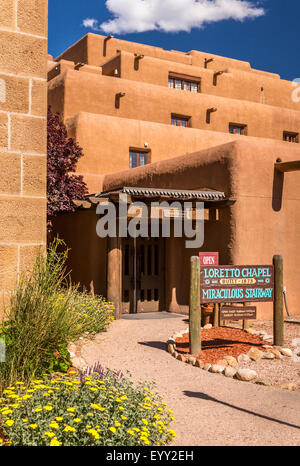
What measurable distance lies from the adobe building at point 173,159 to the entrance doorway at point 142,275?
0.03 m

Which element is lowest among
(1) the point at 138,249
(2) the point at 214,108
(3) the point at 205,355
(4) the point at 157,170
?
(3) the point at 205,355

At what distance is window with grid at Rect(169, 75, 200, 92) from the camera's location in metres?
25.6

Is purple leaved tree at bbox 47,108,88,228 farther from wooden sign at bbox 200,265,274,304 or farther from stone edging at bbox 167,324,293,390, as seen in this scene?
wooden sign at bbox 200,265,274,304

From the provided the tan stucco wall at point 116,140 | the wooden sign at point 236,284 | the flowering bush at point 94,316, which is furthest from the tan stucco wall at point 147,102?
the wooden sign at point 236,284

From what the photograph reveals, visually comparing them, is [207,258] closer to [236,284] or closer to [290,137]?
[236,284]

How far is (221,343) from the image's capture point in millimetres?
9547

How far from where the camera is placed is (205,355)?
28.2 ft

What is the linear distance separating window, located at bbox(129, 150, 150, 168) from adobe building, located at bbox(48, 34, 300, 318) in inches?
1.9

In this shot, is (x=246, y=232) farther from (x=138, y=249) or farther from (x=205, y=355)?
(x=205, y=355)

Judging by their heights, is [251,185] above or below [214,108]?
below

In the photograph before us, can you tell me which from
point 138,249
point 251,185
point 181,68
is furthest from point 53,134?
point 181,68

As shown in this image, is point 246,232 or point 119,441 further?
point 246,232

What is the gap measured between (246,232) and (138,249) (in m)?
3.68

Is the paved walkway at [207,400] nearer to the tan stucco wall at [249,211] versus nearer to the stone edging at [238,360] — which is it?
the stone edging at [238,360]
